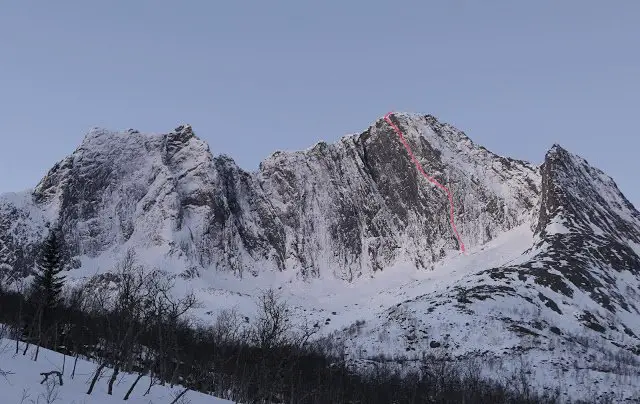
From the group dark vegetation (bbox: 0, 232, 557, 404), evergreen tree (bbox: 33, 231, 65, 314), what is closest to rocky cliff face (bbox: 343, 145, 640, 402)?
dark vegetation (bbox: 0, 232, 557, 404)

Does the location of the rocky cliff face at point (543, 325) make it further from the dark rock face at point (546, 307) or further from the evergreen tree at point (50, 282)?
the evergreen tree at point (50, 282)

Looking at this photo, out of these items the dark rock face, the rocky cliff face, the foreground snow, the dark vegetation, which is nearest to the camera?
the foreground snow

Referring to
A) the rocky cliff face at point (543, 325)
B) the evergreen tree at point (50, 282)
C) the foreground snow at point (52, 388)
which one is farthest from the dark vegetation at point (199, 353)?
the rocky cliff face at point (543, 325)

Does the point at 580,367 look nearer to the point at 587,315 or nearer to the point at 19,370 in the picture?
the point at 587,315

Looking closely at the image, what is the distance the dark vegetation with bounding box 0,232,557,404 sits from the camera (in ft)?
189

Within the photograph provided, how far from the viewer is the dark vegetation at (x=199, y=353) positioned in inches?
2263

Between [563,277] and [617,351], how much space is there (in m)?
33.1

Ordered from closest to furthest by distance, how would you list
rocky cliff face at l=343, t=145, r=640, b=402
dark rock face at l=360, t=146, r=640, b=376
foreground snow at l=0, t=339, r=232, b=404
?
foreground snow at l=0, t=339, r=232, b=404 < rocky cliff face at l=343, t=145, r=640, b=402 < dark rock face at l=360, t=146, r=640, b=376

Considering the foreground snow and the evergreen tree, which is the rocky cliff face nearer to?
the evergreen tree

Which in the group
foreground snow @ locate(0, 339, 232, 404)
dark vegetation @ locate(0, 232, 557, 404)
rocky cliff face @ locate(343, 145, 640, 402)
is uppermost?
rocky cliff face @ locate(343, 145, 640, 402)

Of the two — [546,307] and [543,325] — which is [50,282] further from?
[546,307]

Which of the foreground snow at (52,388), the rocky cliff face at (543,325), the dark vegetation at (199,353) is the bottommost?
the foreground snow at (52,388)

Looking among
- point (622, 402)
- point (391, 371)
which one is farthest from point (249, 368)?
point (622, 402)

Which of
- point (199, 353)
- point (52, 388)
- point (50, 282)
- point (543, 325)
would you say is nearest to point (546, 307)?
point (543, 325)
